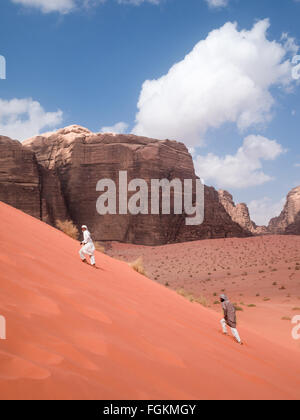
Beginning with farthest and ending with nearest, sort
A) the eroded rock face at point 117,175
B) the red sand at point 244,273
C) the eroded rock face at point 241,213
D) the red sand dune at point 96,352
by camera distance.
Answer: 1. the eroded rock face at point 241,213
2. the eroded rock face at point 117,175
3. the red sand at point 244,273
4. the red sand dune at point 96,352

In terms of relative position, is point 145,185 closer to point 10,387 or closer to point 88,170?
point 88,170

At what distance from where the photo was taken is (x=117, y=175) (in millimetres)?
45125

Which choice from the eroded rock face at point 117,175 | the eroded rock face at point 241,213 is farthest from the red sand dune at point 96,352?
the eroded rock face at point 241,213

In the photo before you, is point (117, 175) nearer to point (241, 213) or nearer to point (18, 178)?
point (18, 178)

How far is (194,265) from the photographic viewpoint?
29734 millimetres

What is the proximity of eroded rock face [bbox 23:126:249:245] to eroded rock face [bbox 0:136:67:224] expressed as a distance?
3302 mm

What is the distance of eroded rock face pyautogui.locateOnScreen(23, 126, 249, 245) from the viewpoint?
4428 cm

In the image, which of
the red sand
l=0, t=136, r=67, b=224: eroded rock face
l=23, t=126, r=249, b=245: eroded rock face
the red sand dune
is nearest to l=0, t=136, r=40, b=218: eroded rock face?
l=0, t=136, r=67, b=224: eroded rock face

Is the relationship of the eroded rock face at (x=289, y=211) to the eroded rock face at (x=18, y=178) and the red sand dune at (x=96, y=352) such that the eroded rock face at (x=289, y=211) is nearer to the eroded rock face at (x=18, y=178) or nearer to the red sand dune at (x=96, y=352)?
the eroded rock face at (x=18, y=178)

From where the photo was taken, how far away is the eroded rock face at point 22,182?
40.6 metres

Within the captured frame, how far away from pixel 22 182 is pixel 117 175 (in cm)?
1270

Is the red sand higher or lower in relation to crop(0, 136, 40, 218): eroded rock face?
lower

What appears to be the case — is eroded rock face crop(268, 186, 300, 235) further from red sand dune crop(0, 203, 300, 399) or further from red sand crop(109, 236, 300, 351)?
red sand dune crop(0, 203, 300, 399)

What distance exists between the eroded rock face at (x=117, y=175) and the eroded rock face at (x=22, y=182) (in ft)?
10.8
